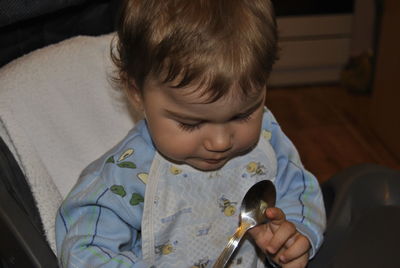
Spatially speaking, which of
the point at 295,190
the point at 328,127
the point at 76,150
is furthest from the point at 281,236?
the point at 328,127

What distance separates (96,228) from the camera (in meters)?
0.78

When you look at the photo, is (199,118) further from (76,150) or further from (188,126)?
(76,150)

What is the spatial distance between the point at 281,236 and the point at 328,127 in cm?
154

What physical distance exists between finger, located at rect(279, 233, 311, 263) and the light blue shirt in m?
0.02

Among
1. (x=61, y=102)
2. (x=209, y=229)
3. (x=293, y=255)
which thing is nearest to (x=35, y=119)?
(x=61, y=102)

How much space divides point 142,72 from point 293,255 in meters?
0.34

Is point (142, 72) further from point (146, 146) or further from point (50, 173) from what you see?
point (50, 173)

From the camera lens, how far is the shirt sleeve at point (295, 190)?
2.91 feet

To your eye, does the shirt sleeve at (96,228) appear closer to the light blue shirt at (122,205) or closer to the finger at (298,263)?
the light blue shirt at (122,205)

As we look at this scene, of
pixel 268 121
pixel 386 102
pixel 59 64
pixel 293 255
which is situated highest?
pixel 59 64

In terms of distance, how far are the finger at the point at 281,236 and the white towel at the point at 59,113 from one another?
31cm

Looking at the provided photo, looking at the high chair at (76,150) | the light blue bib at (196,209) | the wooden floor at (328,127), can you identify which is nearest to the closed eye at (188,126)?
the light blue bib at (196,209)

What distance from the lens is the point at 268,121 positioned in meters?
0.94

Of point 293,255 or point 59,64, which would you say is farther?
point 59,64
